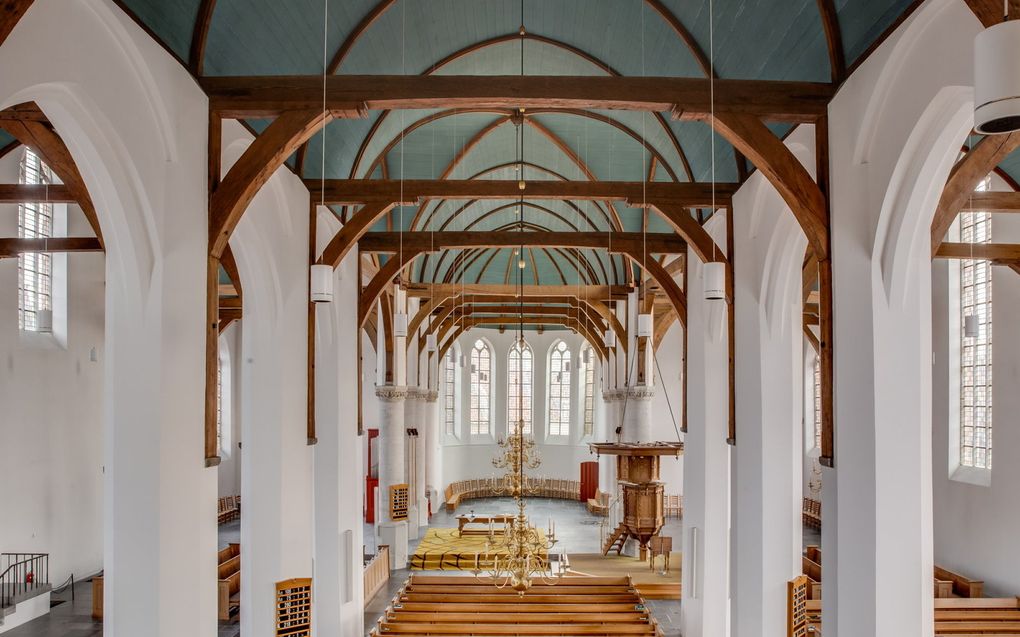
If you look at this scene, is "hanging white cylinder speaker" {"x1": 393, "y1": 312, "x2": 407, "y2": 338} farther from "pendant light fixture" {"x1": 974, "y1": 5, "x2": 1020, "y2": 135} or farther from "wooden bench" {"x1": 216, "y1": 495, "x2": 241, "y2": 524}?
"pendant light fixture" {"x1": 974, "y1": 5, "x2": 1020, "y2": 135}

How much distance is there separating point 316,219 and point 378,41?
8.31ft

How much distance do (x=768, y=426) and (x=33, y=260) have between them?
558 inches

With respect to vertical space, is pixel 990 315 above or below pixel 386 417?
above

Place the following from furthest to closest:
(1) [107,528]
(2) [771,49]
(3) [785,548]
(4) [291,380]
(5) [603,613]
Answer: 1. (1) [107,528]
2. (5) [603,613]
3. (4) [291,380]
4. (3) [785,548]
5. (2) [771,49]

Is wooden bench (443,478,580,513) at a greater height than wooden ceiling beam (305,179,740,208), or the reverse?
wooden ceiling beam (305,179,740,208)

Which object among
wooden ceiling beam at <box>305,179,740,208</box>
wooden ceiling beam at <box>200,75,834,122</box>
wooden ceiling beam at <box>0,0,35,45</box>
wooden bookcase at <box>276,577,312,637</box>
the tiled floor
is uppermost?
wooden ceiling beam at <box>200,75,834,122</box>

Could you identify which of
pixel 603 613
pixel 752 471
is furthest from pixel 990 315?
pixel 603 613

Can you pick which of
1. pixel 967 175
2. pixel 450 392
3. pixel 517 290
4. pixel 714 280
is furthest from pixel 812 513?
pixel 967 175

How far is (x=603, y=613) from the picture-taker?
12.7 meters

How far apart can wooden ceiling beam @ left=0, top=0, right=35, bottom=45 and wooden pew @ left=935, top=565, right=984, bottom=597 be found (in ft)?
49.9

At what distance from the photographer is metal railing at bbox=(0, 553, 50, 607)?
13.7m

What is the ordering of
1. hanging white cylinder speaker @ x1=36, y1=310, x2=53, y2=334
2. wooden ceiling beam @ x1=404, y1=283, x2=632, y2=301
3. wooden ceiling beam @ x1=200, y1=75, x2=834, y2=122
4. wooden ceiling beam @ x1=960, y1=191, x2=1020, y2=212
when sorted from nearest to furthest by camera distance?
1. wooden ceiling beam @ x1=200, y1=75, x2=834, y2=122
2. wooden ceiling beam @ x1=960, y1=191, x2=1020, y2=212
3. hanging white cylinder speaker @ x1=36, y1=310, x2=53, y2=334
4. wooden ceiling beam @ x1=404, y1=283, x2=632, y2=301

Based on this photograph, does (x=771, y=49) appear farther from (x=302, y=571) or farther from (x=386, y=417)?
(x=386, y=417)

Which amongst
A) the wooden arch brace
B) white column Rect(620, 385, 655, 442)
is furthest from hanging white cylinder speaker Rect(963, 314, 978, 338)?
Result: the wooden arch brace
